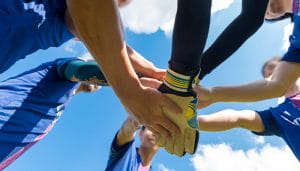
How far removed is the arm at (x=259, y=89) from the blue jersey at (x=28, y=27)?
2.59 feet

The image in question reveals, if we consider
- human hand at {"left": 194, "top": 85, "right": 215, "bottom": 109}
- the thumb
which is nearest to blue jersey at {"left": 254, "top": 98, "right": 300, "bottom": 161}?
human hand at {"left": 194, "top": 85, "right": 215, "bottom": 109}

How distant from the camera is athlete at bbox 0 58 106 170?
220cm

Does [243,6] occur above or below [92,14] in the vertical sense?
below

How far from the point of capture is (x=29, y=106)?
229 cm

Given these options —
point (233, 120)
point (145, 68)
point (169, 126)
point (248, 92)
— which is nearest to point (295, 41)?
point (248, 92)

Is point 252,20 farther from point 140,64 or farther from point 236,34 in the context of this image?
point 140,64

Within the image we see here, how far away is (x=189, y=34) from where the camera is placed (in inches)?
54.0

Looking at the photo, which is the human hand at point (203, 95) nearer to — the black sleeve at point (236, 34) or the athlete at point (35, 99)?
the black sleeve at point (236, 34)

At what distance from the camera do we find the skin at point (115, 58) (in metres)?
1.24

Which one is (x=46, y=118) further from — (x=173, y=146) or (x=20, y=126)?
(x=173, y=146)

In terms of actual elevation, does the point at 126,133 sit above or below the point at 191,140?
below

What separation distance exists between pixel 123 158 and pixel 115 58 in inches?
80.5

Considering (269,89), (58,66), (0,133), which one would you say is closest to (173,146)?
(269,89)

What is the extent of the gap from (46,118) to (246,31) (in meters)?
1.25
